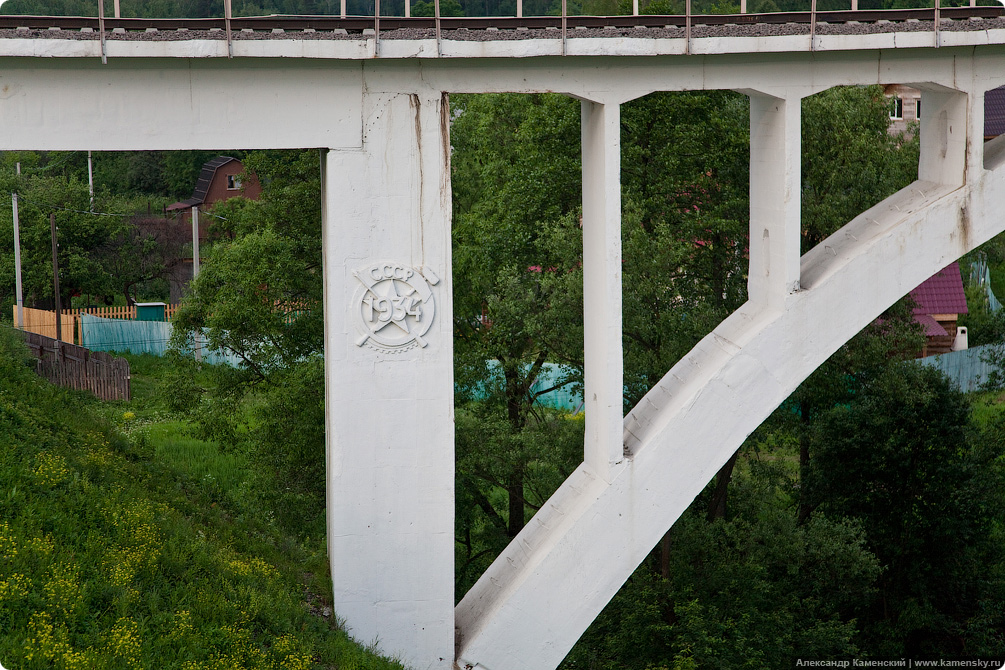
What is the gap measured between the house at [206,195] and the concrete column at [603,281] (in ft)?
108

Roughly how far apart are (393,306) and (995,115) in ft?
96.2

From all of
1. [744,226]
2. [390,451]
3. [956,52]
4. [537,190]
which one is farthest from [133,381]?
[956,52]

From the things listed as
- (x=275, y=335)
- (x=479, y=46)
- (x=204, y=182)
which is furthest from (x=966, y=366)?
(x=204, y=182)

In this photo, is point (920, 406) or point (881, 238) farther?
point (920, 406)

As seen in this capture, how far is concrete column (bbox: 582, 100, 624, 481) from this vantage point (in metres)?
9.98

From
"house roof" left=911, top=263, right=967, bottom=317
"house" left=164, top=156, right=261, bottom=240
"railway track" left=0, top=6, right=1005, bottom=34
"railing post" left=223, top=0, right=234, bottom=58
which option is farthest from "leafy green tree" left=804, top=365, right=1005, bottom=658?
"house" left=164, top=156, right=261, bottom=240

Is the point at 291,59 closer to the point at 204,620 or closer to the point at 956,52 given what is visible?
the point at 204,620

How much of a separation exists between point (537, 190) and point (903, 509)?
888 centimetres

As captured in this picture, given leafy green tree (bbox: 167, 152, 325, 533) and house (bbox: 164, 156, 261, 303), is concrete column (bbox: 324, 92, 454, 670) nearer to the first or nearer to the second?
leafy green tree (bbox: 167, 152, 325, 533)

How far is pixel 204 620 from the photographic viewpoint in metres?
8.80

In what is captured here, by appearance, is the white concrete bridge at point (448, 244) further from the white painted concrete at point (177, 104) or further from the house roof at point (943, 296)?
the house roof at point (943, 296)

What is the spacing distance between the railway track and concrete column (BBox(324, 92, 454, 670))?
66 centimetres

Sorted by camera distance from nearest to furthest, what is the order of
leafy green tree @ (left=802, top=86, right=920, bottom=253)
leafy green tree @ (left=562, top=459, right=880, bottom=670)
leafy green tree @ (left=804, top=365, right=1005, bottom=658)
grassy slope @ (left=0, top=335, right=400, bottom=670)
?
grassy slope @ (left=0, top=335, right=400, bottom=670) < leafy green tree @ (left=562, top=459, right=880, bottom=670) < leafy green tree @ (left=802, top=86, right=920, bottom=253) < leafy green tree @ (left=804, top=365, right=1005, bottom=658)

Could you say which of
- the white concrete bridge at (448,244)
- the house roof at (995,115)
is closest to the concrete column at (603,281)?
the white concrete bridge at (448,244)
